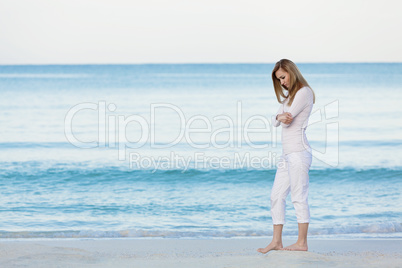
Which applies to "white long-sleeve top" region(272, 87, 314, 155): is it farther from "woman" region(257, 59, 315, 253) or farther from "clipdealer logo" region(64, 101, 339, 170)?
"clipdealer logo" region(64, 101, 339, 170)

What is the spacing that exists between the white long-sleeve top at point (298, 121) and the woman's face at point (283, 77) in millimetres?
134

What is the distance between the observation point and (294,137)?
4.65 metres

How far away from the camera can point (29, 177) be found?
1062 cm

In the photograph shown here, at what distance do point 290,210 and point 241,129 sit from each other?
9.75 m

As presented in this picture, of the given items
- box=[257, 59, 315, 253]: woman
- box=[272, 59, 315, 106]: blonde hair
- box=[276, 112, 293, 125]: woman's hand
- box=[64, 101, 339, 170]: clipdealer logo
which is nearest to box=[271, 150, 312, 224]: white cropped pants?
box=[257, 59, 315, 253]: woman

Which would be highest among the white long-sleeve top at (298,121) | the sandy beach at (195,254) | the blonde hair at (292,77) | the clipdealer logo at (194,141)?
the blonde hair at (292,77)

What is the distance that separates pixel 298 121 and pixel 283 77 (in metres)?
0.37

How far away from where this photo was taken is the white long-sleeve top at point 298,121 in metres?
4.55

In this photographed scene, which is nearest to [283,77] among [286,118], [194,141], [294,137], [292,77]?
[292,77]

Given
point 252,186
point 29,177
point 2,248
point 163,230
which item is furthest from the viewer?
point 29,177

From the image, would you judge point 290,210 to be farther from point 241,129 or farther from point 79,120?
point 79,120

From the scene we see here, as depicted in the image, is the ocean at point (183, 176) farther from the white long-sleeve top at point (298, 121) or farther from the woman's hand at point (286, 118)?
the woman's hand at point (286, 118)

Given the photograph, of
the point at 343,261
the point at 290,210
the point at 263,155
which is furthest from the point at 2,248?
the point at 263,155

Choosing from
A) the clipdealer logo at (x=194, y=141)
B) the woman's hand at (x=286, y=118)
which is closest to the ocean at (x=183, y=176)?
the clipdealer logo at (x=194, y=141)
